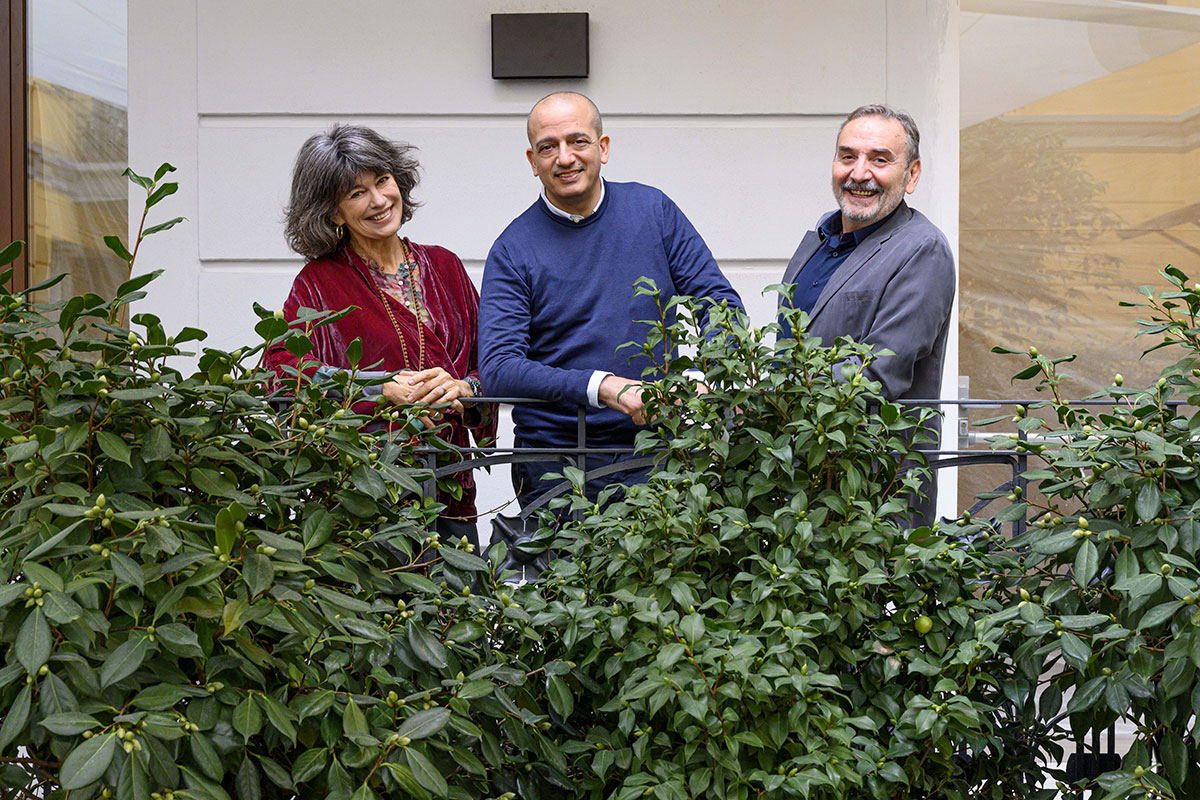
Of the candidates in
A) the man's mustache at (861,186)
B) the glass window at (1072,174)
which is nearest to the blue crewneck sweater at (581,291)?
the man's mustache at (861,186)

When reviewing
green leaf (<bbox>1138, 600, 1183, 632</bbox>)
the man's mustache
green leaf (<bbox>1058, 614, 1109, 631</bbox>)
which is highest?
the man's mustache

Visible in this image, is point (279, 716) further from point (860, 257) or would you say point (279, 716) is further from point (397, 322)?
point (860, 257)

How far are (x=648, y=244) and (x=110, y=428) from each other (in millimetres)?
1648

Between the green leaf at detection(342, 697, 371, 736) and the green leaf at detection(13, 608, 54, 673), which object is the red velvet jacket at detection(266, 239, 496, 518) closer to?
the green leaf at detection(342, 697, 371, 736)

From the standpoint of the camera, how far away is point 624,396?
268 cm

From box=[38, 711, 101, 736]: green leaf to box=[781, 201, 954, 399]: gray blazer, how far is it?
6.27ft

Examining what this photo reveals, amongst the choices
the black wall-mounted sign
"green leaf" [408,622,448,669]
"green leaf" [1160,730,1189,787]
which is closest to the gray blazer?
"green leaf" [1160,730,1189,787]

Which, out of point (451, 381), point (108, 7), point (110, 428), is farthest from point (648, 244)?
point (108, 7)

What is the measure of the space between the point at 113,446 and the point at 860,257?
79.3 inches

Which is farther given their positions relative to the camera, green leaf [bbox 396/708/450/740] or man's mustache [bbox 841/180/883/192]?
man's mustache [bbox 841/180/883/192]

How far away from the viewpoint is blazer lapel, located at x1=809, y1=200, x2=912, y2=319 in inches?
117

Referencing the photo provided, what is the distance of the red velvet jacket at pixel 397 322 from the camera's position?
307 centimetres

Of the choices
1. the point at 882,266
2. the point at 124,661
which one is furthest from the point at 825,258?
the point at 124,661

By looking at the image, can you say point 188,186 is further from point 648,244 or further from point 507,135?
point 648,244
